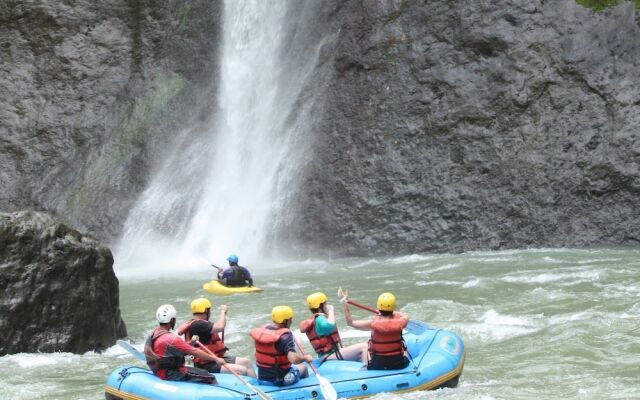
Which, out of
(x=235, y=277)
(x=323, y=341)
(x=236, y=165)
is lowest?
(x=235, y=277)

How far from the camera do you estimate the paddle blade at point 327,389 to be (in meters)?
9.40

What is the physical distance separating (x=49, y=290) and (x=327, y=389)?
5350 millimetres

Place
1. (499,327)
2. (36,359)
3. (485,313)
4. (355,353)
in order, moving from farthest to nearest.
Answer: (485,313) < (499,327) < (36,359) < (355,353)

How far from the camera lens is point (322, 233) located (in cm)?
2517

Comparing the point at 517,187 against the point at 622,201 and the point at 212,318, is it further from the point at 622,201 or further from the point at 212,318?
the point at 212,318

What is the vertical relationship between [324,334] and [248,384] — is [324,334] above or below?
above

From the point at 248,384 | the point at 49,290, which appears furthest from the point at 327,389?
the point at 49,290

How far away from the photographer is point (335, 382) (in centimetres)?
970

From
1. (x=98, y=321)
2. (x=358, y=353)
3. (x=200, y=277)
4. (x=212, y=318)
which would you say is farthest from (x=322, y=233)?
(x=358, y=353)

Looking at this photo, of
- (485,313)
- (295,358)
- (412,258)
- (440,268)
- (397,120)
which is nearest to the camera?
(295,358)

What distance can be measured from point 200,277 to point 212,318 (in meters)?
6.39

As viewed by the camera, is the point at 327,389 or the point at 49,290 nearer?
the point at 327,389

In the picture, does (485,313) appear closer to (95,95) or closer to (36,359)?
(36,359)

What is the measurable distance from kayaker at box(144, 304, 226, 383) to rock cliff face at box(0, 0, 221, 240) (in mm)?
18135
